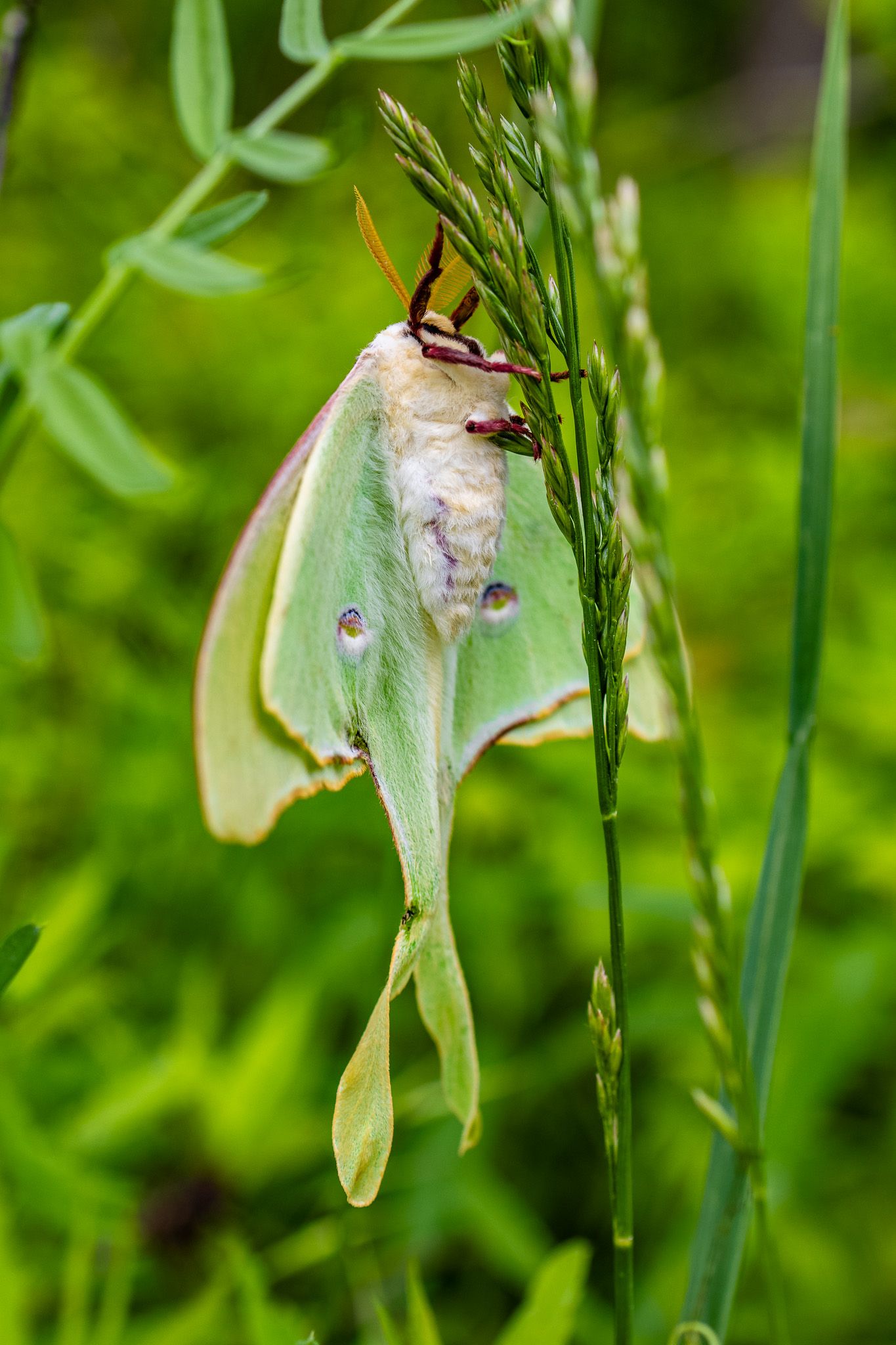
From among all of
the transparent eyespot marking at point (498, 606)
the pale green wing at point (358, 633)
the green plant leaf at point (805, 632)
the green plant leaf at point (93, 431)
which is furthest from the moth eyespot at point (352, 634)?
the green plant leaf at point (805, 632)

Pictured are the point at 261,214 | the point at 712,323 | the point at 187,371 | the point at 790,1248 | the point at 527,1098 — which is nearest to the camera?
the point at 790,1248

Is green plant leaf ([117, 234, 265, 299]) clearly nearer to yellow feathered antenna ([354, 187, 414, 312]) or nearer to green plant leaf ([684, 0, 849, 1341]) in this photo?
yellow feathered antenna ([354, 187, 414, 312])

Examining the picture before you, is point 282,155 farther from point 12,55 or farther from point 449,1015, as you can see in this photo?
point 449,1015

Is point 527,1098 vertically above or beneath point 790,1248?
above

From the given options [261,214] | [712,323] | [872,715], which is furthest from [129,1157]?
[712,323]

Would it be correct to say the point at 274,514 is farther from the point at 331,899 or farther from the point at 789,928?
the point at 331,899

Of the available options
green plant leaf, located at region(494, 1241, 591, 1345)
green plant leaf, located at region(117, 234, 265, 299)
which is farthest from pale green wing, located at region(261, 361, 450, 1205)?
green plant leaf, located at region(494, 1241, 591, 1345)
